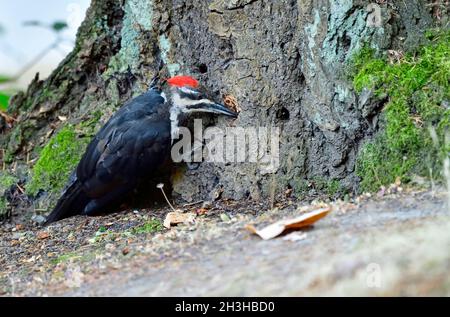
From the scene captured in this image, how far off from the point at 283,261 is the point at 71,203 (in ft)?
12.4

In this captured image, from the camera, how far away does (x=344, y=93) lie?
532 cm

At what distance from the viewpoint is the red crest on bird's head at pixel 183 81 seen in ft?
20.6

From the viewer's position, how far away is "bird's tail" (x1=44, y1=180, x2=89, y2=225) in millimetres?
6730

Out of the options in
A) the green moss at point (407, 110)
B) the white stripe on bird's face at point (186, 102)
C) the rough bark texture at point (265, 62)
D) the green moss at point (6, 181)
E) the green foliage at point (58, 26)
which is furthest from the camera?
the green foliage at point (58, 26)

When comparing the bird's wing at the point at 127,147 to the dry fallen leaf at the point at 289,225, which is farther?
the bird's wing at the point at 127,147

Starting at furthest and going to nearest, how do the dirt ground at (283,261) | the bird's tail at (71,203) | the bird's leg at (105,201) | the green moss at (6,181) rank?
1. the green moss at (6,181)
2. the bird's tail at (71,203)
3. the bird's leg at (105,201)
4. the dirt ground at (283,261)

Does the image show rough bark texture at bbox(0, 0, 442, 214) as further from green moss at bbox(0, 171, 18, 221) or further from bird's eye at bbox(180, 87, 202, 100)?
green moss at bbox(0, 171, 18, 221)

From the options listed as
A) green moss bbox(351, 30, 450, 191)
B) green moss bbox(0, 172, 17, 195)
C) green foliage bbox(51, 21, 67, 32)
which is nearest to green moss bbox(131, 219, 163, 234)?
green moss bbox(351, 30, 450, 191)

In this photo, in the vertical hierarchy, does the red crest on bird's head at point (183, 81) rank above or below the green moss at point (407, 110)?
above

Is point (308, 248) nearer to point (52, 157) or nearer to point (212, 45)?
point (212, 45)

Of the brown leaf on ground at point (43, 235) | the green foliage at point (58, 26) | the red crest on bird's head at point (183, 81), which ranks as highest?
the green foliage at point (58, 26)

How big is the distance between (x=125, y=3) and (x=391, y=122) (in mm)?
3185

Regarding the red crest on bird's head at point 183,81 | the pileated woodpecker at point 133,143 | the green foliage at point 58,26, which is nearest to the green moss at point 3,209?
the pileated woodpecker at point 133,143

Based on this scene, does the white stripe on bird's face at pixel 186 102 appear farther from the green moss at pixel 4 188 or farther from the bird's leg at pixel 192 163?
the green moss at pixel 4 188
